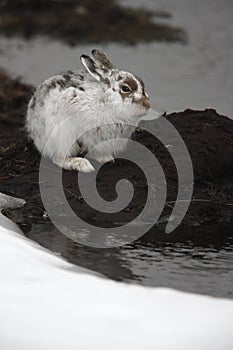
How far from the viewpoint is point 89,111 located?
6562 mm

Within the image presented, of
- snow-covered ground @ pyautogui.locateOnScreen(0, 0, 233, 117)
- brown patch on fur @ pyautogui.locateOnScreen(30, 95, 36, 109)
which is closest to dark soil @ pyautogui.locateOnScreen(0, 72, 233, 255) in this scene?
brown patch on fur @ pyautogui.locateOnScreen(30, 95, 36, 109)

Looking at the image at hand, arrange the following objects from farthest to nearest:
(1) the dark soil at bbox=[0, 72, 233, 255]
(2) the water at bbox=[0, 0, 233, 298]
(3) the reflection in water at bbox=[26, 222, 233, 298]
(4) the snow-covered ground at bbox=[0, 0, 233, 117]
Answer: (4) the snow-covered ground at bbox=[0, 0, 233, 117] → (1) the dark soil at bbox=[0, 72, 233, 255] → (2) the water at bbox=[0, 0, 233, 298] → (3) the reflection in water at bbox=[26, 222, 233, 298]

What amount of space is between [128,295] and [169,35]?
27.5ft

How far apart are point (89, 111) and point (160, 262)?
62.2 inches

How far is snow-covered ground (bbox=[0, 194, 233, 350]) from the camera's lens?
4.06 metres

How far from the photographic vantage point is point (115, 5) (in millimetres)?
14141

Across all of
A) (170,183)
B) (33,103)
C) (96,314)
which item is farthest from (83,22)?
(96,314)

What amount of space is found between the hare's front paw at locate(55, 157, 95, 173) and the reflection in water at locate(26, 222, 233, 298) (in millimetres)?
770

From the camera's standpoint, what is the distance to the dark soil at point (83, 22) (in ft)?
41.7

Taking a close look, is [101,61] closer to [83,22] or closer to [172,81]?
[172,81]

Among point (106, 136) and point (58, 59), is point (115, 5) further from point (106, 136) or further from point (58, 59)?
point (106, 136)

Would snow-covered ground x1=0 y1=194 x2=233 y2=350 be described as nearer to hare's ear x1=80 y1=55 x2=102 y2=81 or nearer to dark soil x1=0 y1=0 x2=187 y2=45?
hare's ear x1=80 y1=55 x2=102 y2=81

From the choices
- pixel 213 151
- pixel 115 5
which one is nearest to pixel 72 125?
pixel 213 151

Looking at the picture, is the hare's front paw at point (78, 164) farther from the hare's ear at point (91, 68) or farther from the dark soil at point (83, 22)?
the dark soil at point (83, 22)
